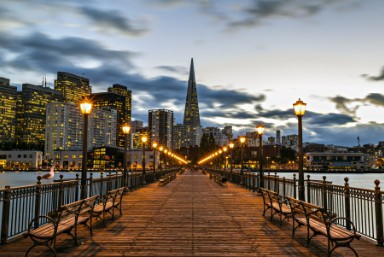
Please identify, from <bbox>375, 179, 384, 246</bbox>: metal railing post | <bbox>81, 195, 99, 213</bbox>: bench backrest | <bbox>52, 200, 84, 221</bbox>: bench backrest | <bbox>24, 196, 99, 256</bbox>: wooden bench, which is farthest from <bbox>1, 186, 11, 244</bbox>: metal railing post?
<bbox>375, 179, 384, 246</bbox>: metal railing post

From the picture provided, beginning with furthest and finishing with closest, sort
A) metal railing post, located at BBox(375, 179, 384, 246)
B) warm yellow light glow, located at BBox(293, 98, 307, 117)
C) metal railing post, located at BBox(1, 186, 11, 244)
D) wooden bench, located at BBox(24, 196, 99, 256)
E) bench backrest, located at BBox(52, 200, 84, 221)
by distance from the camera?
1. warm yellow light glow, located at BBox(293, 98, 307, 117)
2. metal railing post, located at BBox(375, 179, 384, 246)
3. metal railing post, located at BBox(1, 186, 11, 244)
4. bench backrest, located at BBox(52, 200, 84, 221)
5. wooden bench, located at BBox(24, 196, 99, 256)

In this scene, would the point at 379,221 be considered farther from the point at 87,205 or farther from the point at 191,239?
the point at 87,205

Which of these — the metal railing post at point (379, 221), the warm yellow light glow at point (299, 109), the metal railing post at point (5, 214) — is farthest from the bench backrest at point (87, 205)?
the warm yellow light glow at point (299, 109)

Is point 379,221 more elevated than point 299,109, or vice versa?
point 299,109

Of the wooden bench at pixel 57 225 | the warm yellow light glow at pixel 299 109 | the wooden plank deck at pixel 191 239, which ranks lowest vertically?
the wooden plank deck at pixel 191 239

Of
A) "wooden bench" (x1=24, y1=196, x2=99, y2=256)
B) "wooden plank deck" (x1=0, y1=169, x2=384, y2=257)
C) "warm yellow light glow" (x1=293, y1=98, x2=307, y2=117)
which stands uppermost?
"warm yellow light glow" (x1=293, y1=98, x2=307, y2=117)

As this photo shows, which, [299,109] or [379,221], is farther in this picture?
[299,109]

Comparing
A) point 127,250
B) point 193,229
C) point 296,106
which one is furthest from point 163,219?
point 296,106

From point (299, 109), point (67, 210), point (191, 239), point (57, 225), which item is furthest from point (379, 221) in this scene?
point (57, 225)

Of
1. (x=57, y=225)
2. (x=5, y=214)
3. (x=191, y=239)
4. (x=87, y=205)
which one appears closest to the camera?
(x=57, y=225)

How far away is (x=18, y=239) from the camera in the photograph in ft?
31.0

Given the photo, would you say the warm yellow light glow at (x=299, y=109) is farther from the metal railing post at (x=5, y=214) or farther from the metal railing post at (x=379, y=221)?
the metal railing post at (x=5, y=214)

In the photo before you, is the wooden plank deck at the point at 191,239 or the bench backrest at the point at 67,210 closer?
the bench backrest at the point at 67,210

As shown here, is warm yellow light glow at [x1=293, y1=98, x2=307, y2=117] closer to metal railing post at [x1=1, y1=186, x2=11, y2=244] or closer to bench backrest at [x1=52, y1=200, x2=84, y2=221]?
bench backrest at [x1=52, y1=200, x2=84, y2=221]
